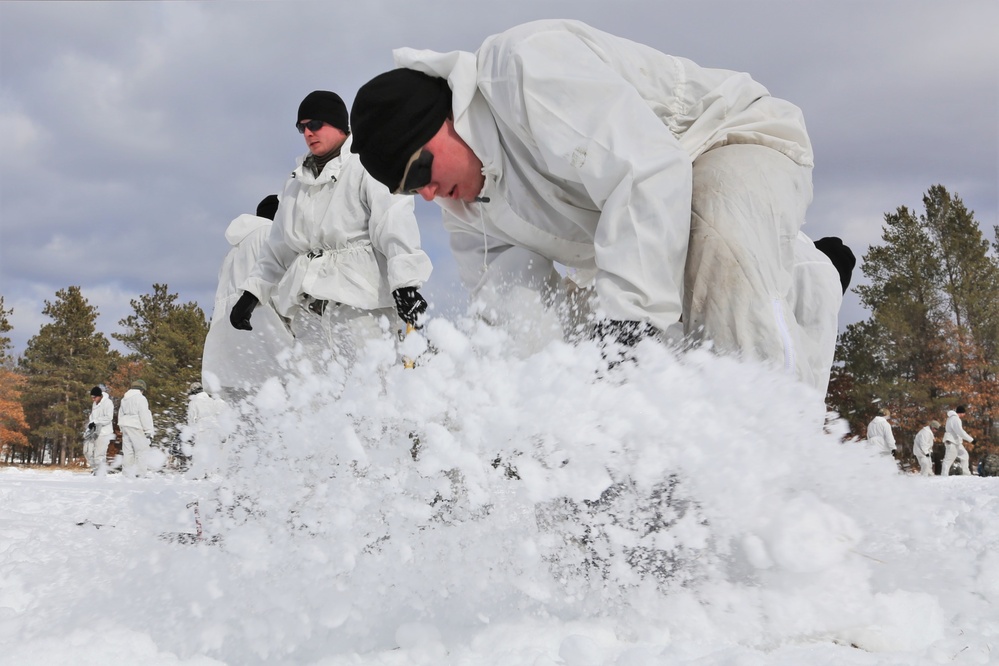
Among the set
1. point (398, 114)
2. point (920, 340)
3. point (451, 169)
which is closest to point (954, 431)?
point (920, 340)

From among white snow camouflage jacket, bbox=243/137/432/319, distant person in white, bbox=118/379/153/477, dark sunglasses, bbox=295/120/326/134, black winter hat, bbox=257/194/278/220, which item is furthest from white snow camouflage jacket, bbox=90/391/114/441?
dark sunglasses, bbox=295/120/326/134

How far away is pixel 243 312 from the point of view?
Result: 3742mm

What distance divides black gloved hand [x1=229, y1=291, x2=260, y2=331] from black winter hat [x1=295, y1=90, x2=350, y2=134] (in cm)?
86

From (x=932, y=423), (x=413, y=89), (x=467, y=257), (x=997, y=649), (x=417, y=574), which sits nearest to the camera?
(x=997, y=649)

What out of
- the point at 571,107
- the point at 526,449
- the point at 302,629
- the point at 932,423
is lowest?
the point at 302,629

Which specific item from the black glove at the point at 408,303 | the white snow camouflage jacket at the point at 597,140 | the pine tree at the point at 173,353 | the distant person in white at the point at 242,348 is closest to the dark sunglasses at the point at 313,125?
the distant person in white at the point at 242,348

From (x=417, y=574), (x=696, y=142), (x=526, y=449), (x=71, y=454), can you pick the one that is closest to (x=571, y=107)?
(x=696, y=142)

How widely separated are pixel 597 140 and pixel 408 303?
177cm

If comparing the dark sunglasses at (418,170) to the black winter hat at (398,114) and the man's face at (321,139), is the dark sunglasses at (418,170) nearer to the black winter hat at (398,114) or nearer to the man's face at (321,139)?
the black winter hat at (398,114)

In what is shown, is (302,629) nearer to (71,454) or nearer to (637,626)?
(637,626)

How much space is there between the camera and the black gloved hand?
147 inches

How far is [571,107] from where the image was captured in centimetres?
178

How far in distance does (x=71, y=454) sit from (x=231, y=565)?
54494 mm

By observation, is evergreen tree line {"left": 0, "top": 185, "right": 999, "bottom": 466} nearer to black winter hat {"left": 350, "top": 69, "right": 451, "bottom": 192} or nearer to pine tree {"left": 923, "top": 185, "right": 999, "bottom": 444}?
pine tree {"left": 923, "top": 185, "right": 999, "bottom": 444}
